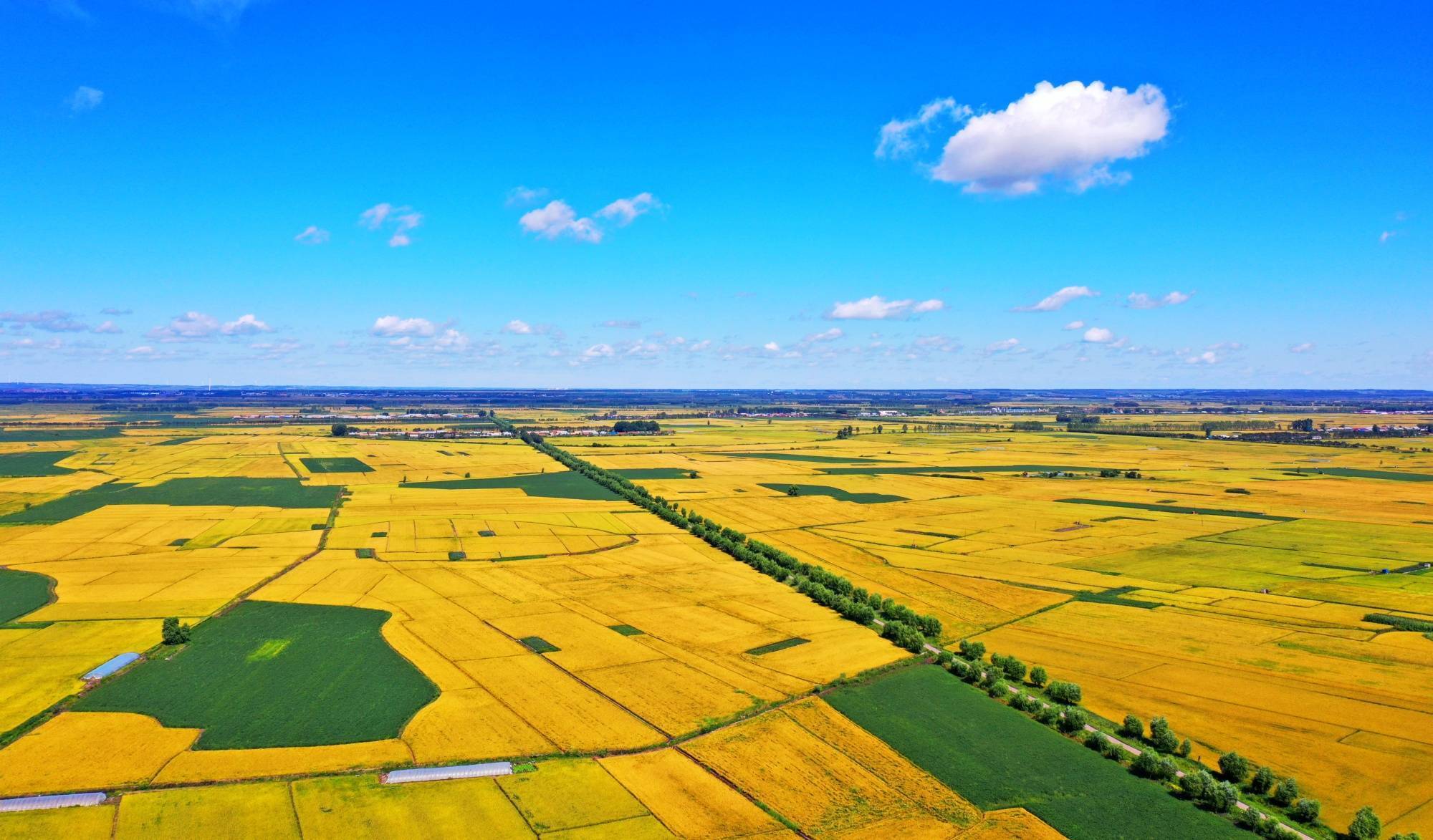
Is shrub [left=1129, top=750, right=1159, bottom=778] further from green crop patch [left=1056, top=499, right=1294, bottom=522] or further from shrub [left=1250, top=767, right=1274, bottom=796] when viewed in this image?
green crop patch [left=1056, top=499, right=1294, bottom=522]

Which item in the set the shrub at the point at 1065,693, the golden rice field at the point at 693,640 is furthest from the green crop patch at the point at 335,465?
the shrub at the point at 1065,693

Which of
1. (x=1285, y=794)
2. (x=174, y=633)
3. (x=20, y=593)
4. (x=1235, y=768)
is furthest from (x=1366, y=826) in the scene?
(x=20, y=593)

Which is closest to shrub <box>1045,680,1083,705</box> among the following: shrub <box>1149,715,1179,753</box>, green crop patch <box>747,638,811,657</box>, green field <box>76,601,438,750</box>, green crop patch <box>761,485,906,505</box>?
shrub <box>1149,715,1179,753</box>

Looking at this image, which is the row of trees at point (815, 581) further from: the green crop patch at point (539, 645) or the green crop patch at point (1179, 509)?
the green crop patch at point (1179, 509)

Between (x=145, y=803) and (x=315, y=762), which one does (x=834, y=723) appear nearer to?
A: (x=315, y=762)

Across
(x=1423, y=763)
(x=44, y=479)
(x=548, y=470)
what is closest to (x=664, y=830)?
(x=1423, y=763)

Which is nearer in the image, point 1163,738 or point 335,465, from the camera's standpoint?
point 1163,738

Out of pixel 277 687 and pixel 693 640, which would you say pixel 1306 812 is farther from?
pixel 277 687
